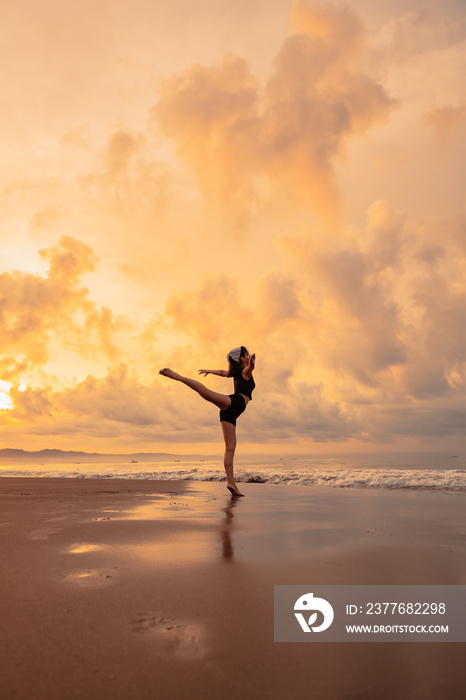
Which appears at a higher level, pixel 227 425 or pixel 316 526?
pixel 227 425

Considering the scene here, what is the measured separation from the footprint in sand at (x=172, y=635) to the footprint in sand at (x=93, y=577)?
0.64 meters

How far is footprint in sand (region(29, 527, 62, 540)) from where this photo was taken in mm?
4289

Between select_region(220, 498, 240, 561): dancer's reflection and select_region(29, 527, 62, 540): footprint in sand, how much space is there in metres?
1.63

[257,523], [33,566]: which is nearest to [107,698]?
[33,566]

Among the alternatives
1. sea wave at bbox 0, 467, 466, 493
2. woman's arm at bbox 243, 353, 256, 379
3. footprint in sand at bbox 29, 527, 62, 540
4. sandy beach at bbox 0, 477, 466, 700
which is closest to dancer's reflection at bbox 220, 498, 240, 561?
sandy beach at bbox 0, 477, 466, 700

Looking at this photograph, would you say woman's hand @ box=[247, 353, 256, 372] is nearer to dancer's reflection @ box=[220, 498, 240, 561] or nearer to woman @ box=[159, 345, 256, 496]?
woman @ box=[159, 345, 256, 496]

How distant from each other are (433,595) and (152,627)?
1.71 metres

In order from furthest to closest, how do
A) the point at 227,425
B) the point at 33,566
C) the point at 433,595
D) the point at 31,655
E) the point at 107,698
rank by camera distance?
the point at 227,425 → the point at 33,566 → the point at 433,595 → the point at 31,655 → the point at 107,698

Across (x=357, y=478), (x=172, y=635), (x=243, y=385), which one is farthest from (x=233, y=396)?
(x=172, y=635)

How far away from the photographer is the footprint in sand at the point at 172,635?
6.51 ft

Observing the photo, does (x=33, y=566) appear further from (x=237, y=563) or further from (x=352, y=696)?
(x=352, y=696)

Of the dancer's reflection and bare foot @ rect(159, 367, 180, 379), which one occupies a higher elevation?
bare foot @ rect(159, 367, 180, 379)

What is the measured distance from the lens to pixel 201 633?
2180 mm

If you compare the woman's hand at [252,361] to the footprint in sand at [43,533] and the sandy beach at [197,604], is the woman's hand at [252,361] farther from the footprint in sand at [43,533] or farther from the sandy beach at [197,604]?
the footprint in sand at [43,533]
